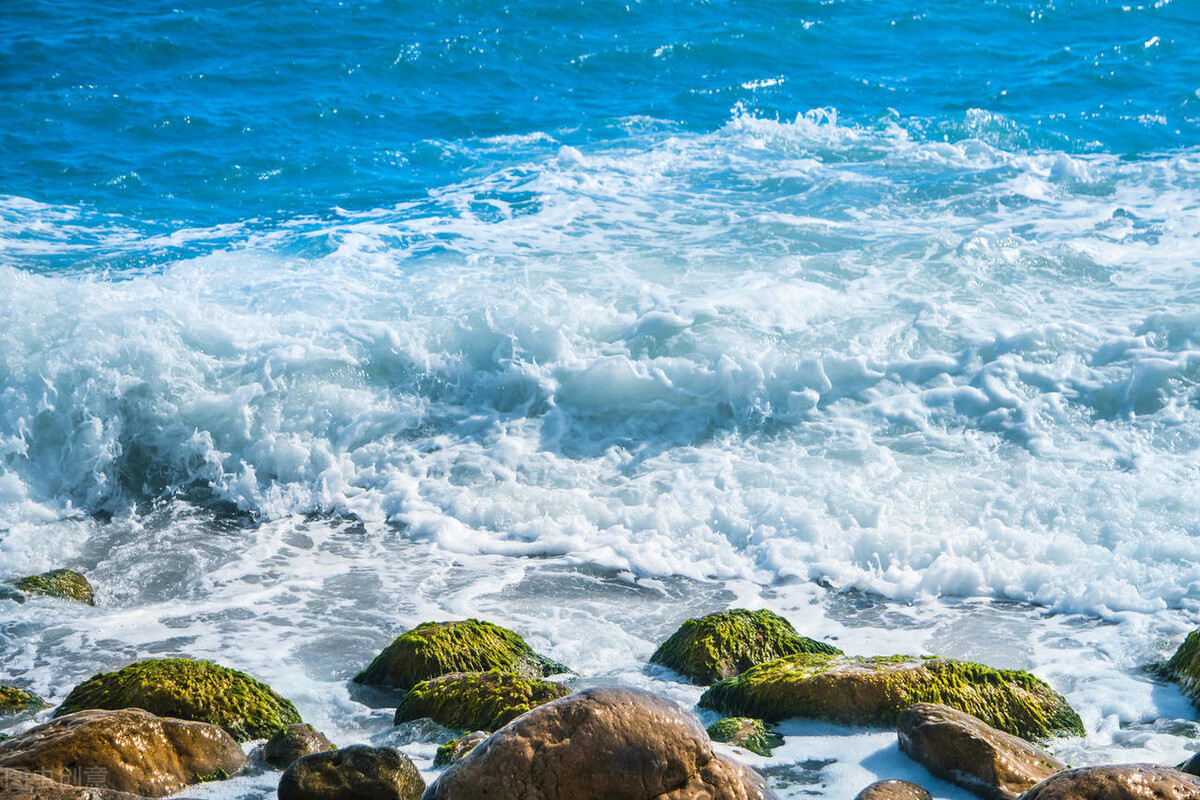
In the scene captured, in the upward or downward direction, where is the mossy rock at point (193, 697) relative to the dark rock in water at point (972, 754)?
upward

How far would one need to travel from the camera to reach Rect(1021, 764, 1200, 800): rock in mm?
3555

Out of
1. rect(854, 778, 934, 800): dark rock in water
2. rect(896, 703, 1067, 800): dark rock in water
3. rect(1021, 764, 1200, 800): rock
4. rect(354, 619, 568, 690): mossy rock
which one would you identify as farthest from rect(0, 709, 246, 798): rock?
rect(1021, 764, 1200, 800): rock

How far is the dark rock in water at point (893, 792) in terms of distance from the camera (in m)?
3.95

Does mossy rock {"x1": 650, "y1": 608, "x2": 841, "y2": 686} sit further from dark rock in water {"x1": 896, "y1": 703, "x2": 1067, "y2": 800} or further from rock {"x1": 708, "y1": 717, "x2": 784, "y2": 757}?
dark rock in water {"x1": 896, "y1": 703, "x2": 1067, "y2": 800}

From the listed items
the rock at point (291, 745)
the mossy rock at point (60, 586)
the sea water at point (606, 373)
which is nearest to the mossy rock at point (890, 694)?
the sea water at point (606, 373)

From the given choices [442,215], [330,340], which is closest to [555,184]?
[442,215]

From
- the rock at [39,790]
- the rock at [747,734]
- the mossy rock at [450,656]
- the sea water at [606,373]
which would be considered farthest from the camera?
the sea water at [606,373]

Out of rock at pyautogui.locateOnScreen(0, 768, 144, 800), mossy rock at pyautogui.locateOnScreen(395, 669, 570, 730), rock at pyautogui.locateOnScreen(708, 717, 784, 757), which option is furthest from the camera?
mossy rock at pyautogui.locateOnScreen(395, 669, 570, 730)

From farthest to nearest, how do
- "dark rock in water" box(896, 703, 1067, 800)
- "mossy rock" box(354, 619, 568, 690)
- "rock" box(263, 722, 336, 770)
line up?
"mossy rock" box(354, 619, 568, 690) < "rock" box(263, 722, 336, 770) < "dark rock in water" box(896, 703, 1067, 800)

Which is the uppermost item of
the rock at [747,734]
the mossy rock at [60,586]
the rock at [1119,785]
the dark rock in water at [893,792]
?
the mossy rock at [60,586]

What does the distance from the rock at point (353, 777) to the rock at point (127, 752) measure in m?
0.53

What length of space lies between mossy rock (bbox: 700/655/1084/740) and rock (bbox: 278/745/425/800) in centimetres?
169

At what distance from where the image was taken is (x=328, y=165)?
15.4m

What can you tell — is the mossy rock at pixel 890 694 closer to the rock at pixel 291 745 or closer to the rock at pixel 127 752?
the rock at pixel 291 745
